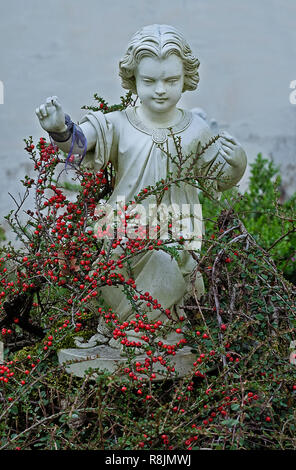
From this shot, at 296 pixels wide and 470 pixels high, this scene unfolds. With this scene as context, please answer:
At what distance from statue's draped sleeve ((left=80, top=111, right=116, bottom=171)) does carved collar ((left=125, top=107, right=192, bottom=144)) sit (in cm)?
8

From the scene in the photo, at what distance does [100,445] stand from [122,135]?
0.95 meters

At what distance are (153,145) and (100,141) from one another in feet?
0.54

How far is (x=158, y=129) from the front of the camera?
1960 millimetres

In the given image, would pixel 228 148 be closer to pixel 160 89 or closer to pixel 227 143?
pixel 227 143

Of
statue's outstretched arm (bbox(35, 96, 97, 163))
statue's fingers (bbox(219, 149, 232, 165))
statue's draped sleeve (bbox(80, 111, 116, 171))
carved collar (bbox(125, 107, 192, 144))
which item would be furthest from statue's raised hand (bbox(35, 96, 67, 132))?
statue's fingers (bbox(219, 149, 232, 165))

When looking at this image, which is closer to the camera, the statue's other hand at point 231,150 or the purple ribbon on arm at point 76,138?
the purple ribbon on arm at point 76,138

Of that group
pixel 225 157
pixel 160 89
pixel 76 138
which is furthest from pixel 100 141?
pixel 225 157

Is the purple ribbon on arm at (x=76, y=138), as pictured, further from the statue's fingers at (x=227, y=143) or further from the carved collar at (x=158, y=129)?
the statue's fingers at (x=227, y=143)

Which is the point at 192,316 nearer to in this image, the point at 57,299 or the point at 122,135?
the point at 57,299

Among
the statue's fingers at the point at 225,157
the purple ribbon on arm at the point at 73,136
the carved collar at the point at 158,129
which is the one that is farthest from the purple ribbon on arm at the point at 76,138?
the statue's fingers at the point at 225,157

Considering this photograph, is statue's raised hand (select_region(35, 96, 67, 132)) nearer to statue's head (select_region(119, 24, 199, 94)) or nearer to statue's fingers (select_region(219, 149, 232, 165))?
statue's head (select_region(119, 24, 199, 94))

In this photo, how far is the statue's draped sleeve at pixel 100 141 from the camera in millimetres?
1910

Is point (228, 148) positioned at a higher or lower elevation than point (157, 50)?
lower

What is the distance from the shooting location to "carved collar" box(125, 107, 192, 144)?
195cm
